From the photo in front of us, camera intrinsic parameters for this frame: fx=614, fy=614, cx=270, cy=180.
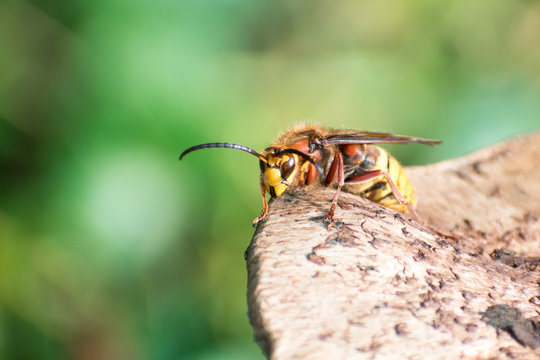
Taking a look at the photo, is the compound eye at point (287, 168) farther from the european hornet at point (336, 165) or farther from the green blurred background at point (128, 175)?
the green blurred background at point (128, 175)

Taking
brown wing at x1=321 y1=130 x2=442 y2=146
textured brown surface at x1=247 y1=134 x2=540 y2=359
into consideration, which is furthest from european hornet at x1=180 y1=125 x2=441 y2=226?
textured brown surface at x1=247 y1=134 x2=540 y2=359

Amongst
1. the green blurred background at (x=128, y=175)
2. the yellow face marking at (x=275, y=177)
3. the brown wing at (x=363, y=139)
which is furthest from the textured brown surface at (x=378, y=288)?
the green blurred background at (x=128, y=175)

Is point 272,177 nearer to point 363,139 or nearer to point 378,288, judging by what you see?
point 363,139

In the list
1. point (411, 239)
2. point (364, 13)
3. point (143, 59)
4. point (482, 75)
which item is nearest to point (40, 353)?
point (143, 59)

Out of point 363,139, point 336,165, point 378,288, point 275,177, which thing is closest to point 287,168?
point 275,177

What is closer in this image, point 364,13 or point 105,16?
point 105,16

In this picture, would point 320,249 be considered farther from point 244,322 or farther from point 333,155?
point 244,322

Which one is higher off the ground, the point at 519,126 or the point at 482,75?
the point at 482,75
